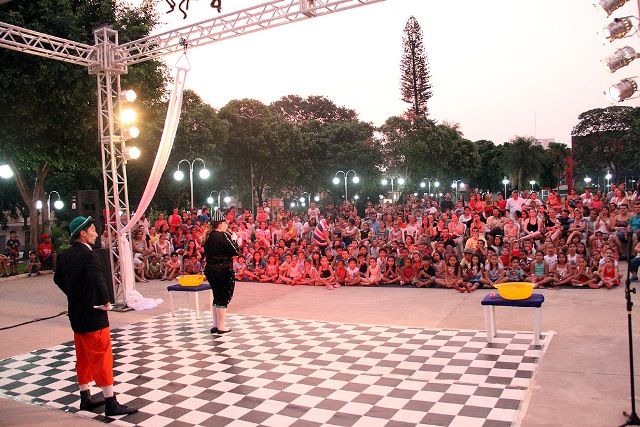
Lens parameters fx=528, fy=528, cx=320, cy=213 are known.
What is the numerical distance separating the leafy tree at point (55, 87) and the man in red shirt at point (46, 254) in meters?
2.20

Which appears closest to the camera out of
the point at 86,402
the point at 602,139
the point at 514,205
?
the point at 86,402

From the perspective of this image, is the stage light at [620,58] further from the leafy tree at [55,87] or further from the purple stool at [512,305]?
the leafy tree at [55,87]

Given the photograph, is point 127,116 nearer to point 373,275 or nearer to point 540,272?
point 373,275

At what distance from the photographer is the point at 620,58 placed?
4152 mm

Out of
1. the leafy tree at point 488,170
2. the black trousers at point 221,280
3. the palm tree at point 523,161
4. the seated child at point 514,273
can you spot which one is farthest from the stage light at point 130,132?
the leafy tree at point 488,170

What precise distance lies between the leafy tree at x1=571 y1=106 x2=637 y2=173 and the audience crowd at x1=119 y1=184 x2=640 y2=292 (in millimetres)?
46618

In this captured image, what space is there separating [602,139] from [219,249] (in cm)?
5664

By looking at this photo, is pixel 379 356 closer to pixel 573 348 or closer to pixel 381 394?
pixel 381 394

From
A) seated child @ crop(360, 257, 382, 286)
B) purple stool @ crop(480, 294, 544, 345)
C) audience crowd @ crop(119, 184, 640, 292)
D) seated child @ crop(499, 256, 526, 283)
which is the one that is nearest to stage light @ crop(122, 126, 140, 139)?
audience crowd @ crop(119, 184, 640, 292)

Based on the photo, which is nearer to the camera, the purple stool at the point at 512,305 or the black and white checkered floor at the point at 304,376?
the black and white checkered floor at the point at 304,376

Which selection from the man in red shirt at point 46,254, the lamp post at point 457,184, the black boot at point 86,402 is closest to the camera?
the black boot at point 86,402

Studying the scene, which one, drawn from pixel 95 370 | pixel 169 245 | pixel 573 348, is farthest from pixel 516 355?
pixel 169 245

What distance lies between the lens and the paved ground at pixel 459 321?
4.21 metres

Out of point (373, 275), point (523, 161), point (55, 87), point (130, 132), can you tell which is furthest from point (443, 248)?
point (523, 161)
